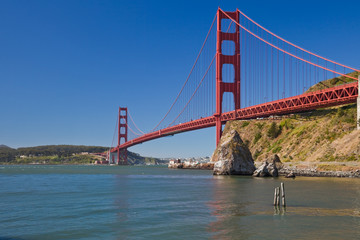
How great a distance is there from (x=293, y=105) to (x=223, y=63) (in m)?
26.5

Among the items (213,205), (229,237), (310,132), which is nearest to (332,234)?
(229,237)

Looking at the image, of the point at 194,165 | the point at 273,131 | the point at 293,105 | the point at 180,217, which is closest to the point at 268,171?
the point at 293,105

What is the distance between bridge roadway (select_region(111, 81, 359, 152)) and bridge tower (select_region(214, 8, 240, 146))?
3.52m

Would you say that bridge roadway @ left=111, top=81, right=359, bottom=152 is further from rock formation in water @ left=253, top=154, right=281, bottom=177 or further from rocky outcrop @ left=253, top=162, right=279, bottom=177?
rocky outcrop @ left=253, top=162, right=279, bottom=177

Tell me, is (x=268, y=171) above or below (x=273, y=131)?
below

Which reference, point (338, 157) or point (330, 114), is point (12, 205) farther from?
point (330, 114)

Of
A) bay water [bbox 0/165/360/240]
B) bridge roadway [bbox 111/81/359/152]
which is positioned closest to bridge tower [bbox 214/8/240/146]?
bridge roadway [bbox 111/81/359/152]

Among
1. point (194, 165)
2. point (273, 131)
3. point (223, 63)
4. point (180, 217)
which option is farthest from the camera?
point (194, 165)

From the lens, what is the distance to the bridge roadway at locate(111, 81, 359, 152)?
58844 mm

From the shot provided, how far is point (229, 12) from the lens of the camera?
93.1 metres

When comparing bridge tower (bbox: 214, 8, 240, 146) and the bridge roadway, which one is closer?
the bridge roadway

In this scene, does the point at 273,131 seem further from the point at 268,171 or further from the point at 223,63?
the point at 268,171

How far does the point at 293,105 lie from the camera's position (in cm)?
6850

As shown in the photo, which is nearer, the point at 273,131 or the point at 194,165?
the point at 273,131
